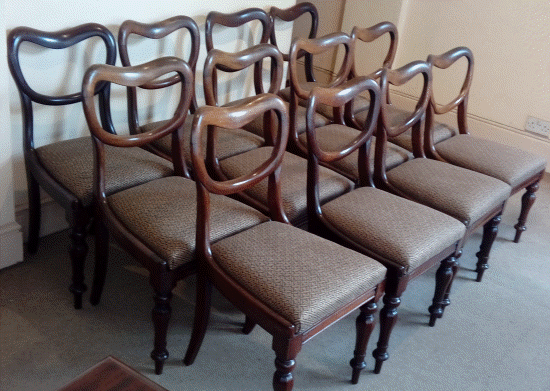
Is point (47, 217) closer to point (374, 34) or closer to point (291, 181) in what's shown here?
point (291, 181)

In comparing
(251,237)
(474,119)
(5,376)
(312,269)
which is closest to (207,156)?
(251,237)

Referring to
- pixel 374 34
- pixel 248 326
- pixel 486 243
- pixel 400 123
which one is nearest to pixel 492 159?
pixel 486 243

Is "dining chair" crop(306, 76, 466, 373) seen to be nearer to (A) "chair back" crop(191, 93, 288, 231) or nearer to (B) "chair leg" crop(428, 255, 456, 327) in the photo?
(B) "chair leg" crop(428, 255, 456, 327)

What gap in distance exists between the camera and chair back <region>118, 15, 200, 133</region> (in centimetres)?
214

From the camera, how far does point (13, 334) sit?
179cm

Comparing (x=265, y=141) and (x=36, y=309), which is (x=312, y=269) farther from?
(x=36, y=309)

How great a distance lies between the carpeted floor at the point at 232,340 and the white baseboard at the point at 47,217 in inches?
1.6

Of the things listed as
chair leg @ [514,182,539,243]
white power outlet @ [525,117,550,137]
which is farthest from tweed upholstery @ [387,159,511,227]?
white power outlet @ [525,117,550,137]

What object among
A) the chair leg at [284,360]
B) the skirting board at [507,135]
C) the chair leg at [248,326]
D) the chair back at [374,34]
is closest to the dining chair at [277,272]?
the chair leg at [284,360]

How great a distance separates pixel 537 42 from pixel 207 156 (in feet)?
7.37

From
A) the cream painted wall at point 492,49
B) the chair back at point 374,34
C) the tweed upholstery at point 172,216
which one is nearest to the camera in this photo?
the tweed upholstery at point 172,216

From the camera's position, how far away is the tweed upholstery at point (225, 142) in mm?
2148

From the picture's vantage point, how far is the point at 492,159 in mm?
2369

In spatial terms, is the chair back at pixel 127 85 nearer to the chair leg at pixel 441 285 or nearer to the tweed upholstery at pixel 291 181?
the tweed upholstery at pixel 291 181
